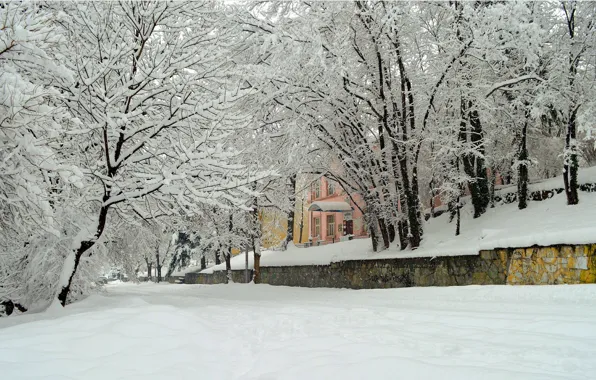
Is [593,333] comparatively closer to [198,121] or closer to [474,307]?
[474,307]

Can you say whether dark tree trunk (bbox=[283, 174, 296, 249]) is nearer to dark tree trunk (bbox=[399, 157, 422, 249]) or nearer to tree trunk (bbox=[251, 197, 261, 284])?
tree trunk (bbox=[251, 197, 261, 284])

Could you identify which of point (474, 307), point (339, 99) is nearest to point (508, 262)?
point (474, 307)

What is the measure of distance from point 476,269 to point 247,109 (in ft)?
29.2

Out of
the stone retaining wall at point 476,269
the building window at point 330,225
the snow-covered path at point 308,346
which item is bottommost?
the snow-covered path at point 308,346

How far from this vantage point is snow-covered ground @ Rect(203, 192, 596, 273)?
1024 centimetres

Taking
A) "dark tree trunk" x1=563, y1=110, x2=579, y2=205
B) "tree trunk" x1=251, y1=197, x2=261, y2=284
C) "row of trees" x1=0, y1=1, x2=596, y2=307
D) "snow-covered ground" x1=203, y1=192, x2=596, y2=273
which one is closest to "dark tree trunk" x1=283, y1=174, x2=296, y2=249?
"row of trees" x1=0, y1=1, x2=596, y2=307

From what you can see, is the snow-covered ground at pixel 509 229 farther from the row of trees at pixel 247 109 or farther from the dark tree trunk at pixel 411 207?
the row of trees at pixel 247 109

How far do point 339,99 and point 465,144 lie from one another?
14.6 ft

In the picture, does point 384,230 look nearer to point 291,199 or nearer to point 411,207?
point 411,207

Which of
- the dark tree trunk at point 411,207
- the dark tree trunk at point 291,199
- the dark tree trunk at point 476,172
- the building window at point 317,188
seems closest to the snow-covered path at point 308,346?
the dark tree trunk at point 411,207

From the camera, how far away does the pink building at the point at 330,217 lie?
31578 mm

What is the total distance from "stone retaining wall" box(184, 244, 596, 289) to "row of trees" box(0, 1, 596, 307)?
1291 mm

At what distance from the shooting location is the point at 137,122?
9031 mm

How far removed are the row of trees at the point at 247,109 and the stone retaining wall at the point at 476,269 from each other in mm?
1291
